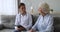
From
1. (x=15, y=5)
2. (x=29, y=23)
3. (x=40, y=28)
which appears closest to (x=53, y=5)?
(x=15, y=5)

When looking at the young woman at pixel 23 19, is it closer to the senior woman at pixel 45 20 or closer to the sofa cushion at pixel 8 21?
the senior woman at pixel 45 20

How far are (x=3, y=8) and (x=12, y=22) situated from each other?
4.80 ft

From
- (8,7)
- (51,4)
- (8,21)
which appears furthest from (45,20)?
(8,7)

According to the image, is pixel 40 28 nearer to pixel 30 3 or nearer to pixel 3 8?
pixel 30 3

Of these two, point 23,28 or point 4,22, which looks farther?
point 4,22

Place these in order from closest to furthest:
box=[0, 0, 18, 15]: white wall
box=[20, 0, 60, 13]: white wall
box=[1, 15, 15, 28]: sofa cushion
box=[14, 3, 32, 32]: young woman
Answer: box=[14, 3, 32, 32]: young woman < box=[1, 15, 15, 28]: sofa cushion < box=[20, 0, 60, 13]: white wall < box=[0, 0, 18, 15]: white wall

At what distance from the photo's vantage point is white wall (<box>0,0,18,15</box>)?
5.09m

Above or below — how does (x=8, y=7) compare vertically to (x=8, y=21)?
above

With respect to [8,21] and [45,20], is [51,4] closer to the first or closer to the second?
[8,21]

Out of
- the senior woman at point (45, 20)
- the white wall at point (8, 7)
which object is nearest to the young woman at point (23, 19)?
the senior woman at point (45, 20)

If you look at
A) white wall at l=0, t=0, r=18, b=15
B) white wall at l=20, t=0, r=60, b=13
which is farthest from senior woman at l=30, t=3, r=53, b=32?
white wall at l=0, t=0, r=18, b=15

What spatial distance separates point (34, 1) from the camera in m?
4.89

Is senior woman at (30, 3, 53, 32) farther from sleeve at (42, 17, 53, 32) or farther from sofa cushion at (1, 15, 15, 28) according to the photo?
sofa cushion at (1, 15, 15, 28)

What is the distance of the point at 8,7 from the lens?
5117mm
